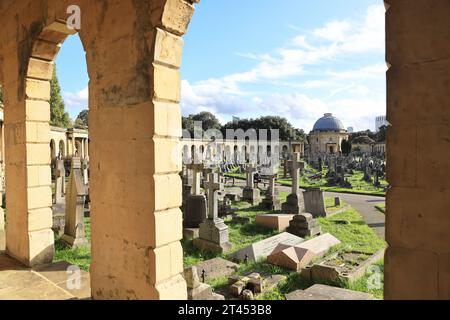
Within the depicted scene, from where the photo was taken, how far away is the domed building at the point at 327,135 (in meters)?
61.2

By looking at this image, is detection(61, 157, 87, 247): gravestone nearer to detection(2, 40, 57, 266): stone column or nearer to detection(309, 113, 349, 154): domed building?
detection(2, 40, 57, 266): stone column

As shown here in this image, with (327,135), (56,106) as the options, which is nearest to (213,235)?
(56,106)

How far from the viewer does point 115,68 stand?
2.99 meters

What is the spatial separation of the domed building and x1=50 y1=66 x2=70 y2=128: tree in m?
42.6

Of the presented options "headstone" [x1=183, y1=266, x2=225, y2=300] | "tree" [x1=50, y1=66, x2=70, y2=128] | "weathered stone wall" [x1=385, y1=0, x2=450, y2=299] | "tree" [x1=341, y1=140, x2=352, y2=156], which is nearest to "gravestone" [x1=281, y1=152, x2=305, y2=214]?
"headstone" [x1=183, y1=266, x2=225, y2=300]

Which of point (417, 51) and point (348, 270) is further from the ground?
point (417, 51)

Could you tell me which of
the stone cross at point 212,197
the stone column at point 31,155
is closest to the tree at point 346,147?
the stone cross at point 212,197

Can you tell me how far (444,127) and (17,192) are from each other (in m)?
5.46

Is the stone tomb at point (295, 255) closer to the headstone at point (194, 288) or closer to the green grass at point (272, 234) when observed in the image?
the green grass at point (272, 234)

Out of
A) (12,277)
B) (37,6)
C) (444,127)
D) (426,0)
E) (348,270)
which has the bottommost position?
(348,270)

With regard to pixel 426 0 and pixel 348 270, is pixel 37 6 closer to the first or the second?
pixel 426 0

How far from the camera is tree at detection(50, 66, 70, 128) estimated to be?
32031 mm

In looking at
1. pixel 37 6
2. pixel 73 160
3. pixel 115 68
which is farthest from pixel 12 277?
pixel 73 160

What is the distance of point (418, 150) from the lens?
5.32ft
